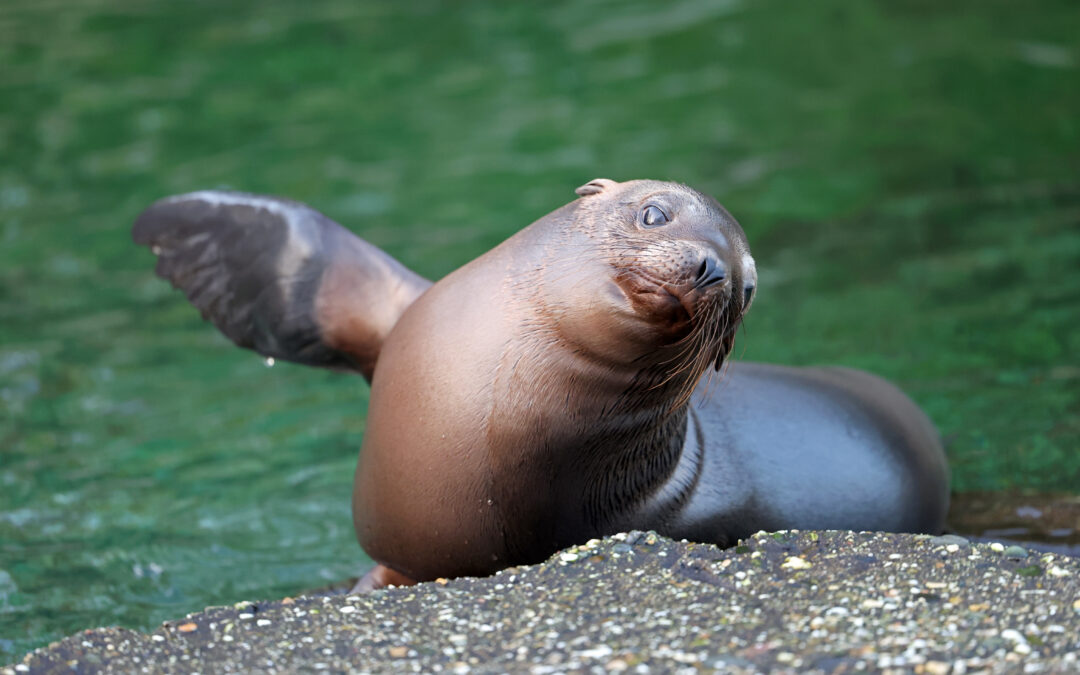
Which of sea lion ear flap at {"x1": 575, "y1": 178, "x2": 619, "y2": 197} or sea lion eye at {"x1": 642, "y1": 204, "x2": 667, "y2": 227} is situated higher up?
sea lion ear flap at {"x1": 575, "y1": 178, "x2": 619, "y2": 197}

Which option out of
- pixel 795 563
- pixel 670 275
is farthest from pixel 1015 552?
pixel 670 275

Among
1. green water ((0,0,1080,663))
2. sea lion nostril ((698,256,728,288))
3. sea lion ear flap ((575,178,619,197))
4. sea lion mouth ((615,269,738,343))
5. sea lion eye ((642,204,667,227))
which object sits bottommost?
green water ((0,0,1080,663))

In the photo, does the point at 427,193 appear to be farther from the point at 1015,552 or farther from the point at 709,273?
the point at 1015,552

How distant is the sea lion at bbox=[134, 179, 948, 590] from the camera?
3936 mm

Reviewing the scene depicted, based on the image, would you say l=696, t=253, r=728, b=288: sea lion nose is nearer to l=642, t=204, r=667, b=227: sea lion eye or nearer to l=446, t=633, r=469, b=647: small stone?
l=642, t=204, r=667, b=227: sea lion eye

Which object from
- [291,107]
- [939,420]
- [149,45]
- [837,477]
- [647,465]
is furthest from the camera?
[149,45]

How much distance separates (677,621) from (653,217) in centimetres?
119

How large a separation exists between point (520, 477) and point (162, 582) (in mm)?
1810

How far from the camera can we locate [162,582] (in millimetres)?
5230

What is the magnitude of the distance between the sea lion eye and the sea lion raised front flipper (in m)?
1.22

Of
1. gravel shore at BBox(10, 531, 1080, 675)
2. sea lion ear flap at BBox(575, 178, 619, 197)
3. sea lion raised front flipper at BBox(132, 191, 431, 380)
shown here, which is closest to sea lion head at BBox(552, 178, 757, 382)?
sea lion ear flap at BBox(575, 178, 619, 197)

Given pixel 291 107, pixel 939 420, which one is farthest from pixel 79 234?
pixel 939 420

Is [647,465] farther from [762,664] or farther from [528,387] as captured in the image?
[762,664]

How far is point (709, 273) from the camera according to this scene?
3.71m
